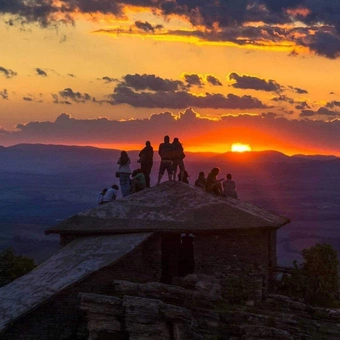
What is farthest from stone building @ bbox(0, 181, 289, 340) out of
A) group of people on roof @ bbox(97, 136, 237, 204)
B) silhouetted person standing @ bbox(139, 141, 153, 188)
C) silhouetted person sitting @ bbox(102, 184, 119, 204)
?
silhouetted person standing @ bbox(139, 141, 153, 188)

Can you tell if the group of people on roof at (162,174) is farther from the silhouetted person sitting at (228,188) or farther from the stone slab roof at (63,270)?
the stone slab roof at (63,270)

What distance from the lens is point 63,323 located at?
2584cm

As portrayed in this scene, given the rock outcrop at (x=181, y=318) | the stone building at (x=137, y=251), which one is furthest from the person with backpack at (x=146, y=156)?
the rock outcrop at (x=181, y=318)

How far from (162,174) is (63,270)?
26.8 feet

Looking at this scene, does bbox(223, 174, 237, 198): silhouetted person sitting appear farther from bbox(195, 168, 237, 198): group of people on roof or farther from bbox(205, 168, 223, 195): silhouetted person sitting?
bbox(205, 168, 223, 195): silhouetted person sitting

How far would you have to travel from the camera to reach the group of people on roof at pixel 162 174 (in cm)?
3431

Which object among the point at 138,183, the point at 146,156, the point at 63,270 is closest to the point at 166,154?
the point at 146,156

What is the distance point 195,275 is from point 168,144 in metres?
7.78

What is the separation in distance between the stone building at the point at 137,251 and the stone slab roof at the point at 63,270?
0.04 metres

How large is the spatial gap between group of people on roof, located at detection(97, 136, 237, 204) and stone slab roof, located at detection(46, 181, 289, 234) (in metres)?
1.41

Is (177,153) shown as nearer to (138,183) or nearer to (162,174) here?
(162,174)

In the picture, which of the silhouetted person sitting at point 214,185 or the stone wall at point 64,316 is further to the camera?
the silhouetted person sitting at point 214,185

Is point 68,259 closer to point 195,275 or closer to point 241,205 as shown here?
point 195,275

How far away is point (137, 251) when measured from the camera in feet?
91.8
